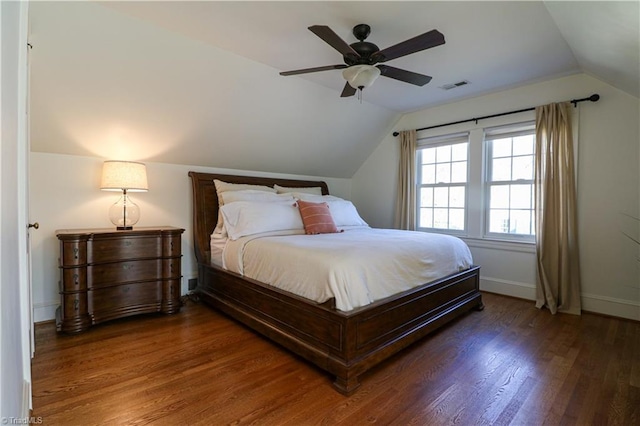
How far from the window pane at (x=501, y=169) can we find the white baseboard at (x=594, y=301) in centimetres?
122

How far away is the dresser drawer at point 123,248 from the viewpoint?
2627 mm

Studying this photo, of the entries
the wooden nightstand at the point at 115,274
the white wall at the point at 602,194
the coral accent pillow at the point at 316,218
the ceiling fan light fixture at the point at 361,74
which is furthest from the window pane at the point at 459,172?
the wooden nightstand at the point at 115,274

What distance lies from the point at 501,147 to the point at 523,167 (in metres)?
0.35

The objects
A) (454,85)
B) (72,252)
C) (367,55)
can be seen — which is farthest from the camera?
(454,85)

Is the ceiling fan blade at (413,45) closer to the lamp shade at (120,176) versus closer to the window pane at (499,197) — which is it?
the lamp shade at (120,176)

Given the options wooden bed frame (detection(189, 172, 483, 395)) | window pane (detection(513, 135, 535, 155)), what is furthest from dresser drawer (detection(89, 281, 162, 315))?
window pane (detection(513, 135, 535, 155))

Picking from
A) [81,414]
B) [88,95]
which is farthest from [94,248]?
[81,414]

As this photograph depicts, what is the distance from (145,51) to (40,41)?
2.04ft

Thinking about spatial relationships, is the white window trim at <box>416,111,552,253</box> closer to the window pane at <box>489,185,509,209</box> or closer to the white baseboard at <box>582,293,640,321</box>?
the window pane at <box>489,185,509,209</box>

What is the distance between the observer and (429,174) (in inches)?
175

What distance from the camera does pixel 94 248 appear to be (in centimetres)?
262

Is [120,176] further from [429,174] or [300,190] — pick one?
[429,174]

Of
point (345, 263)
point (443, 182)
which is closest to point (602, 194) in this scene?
point (443, 182)

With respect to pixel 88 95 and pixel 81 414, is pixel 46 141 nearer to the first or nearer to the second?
pixel 88 95
